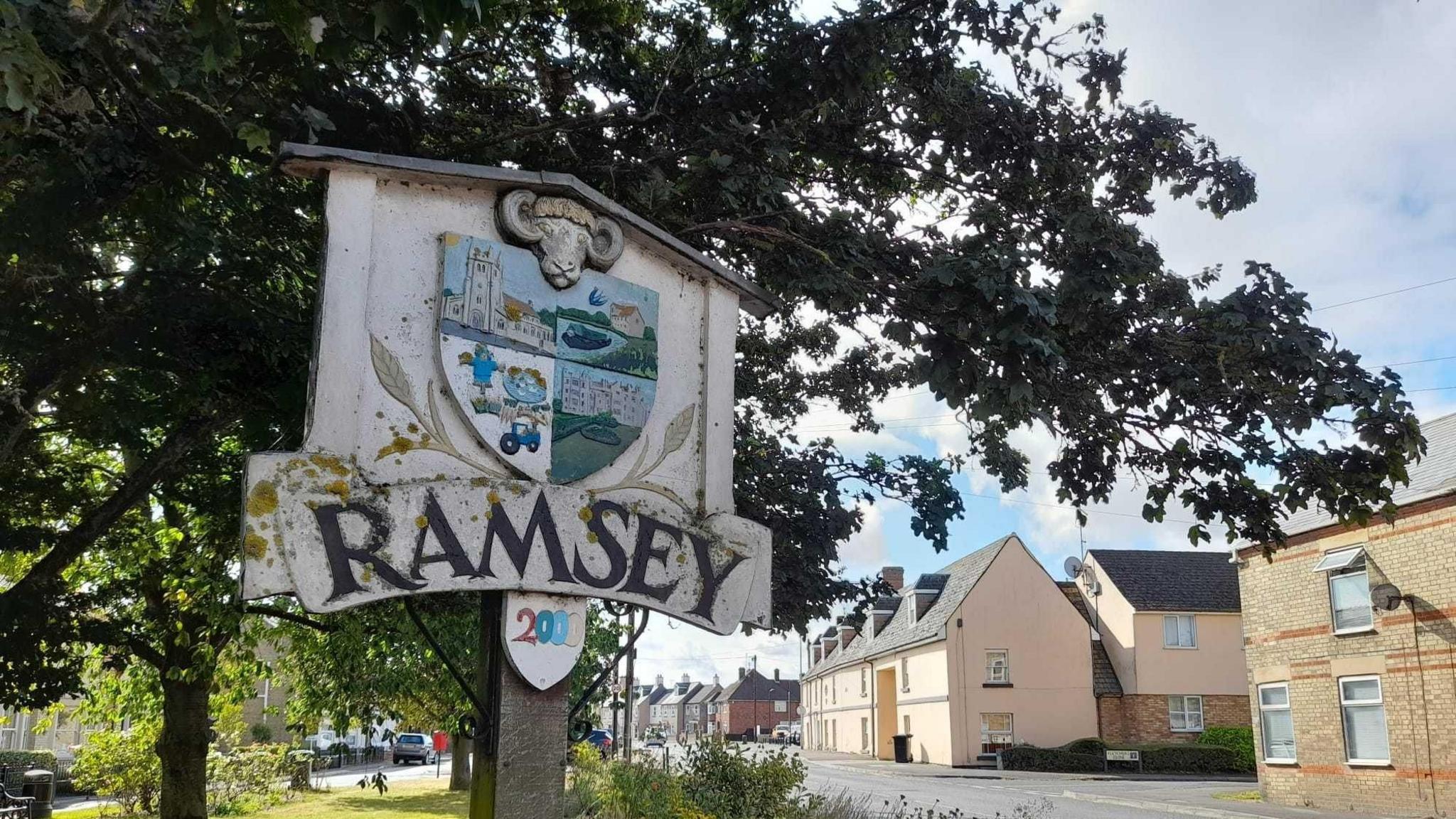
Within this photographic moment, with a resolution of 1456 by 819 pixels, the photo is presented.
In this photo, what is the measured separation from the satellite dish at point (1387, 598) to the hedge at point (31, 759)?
3297 cm

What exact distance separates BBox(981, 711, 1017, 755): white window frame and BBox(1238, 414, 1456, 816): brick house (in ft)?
57.0

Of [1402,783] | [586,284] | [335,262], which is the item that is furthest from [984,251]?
[1402,783]

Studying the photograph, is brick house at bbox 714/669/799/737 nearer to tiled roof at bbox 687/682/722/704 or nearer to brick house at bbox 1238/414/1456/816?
tiled roof at bbox 687/682/722/704

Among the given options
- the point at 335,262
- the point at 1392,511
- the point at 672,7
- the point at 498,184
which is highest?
the point at 672,7

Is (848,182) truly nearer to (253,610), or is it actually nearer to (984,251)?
(984,251)

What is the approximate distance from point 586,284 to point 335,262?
3.55ft

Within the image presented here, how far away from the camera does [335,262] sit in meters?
4.31

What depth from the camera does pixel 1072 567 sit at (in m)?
47.8

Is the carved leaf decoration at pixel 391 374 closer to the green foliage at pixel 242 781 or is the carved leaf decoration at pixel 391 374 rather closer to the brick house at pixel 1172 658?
the green foliage at pixel 242 781

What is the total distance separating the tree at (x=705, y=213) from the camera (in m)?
6.42

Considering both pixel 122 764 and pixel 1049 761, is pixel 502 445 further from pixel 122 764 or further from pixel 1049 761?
pixel 1049 761

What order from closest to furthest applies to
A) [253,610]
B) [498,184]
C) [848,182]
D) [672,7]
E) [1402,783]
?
[498,184]
[848,182]
[672,7]
[253,610]
[1402,783]

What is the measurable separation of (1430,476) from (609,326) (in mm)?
22385

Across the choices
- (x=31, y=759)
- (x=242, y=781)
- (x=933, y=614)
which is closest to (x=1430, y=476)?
(x=242, y=781)
